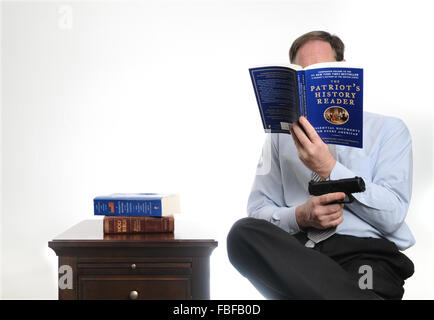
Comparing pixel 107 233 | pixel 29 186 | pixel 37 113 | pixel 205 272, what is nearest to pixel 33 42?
pixel 37 113

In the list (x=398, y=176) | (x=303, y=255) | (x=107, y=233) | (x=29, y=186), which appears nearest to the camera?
(x=303, y=255)

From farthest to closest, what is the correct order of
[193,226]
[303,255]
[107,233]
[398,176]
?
[193,226]
[107,233]
[398,176]
[303,255]

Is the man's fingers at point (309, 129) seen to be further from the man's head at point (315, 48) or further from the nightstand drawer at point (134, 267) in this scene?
the nightstand drawer at point (134, 267)

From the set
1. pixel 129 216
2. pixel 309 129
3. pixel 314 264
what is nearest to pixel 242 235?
pixel 314 264

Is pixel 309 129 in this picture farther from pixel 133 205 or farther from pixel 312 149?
pixel 133 205

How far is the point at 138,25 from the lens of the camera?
195 centimetres

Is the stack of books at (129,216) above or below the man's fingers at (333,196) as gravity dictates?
below

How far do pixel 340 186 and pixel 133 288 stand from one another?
61 cm

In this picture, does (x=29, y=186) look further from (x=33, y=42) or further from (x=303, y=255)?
(x=303, y=255)

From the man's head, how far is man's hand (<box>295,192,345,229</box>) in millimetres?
444

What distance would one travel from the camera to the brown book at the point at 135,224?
4.62ft

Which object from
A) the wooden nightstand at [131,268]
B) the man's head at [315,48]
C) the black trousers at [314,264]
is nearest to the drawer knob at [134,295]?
the wooden nightstand at [131,268]

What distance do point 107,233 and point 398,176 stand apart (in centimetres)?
81

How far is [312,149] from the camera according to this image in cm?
119
